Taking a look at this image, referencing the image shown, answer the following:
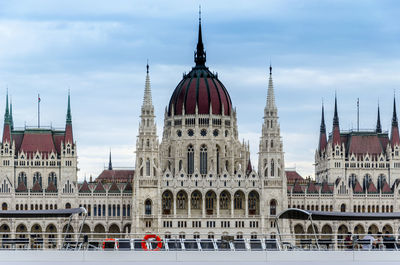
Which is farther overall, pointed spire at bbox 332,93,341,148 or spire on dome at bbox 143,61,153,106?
pointed spire at bbox 332,93,341,148

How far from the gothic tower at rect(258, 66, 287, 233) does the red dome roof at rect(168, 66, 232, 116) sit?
11.2m

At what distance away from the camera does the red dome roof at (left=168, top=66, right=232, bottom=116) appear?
181125 millimetres

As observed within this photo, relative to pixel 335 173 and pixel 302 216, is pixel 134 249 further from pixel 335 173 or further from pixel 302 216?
pixel 335 173

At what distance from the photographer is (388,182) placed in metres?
186

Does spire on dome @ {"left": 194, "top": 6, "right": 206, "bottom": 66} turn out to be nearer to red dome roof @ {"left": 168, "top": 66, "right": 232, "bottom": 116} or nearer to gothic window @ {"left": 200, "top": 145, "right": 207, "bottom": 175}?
red dome roof @ {"left": 168, "top": 66, "right": 232, "bottom": 116}

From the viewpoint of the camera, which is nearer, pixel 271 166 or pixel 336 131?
pixel 271 166

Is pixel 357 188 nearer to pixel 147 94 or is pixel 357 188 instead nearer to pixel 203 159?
pixel 203 159

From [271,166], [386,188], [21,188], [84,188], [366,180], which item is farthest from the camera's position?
[366,180]

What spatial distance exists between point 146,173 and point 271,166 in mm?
20524

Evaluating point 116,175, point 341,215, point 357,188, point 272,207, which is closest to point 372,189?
point 357,188

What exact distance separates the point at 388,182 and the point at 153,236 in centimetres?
10868

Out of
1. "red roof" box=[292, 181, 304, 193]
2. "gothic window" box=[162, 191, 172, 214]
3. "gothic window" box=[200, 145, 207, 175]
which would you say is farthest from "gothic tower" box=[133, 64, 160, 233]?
"red roof" box=[292, 181, 304, 193]

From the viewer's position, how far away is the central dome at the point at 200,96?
181m

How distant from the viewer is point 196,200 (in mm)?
170750
